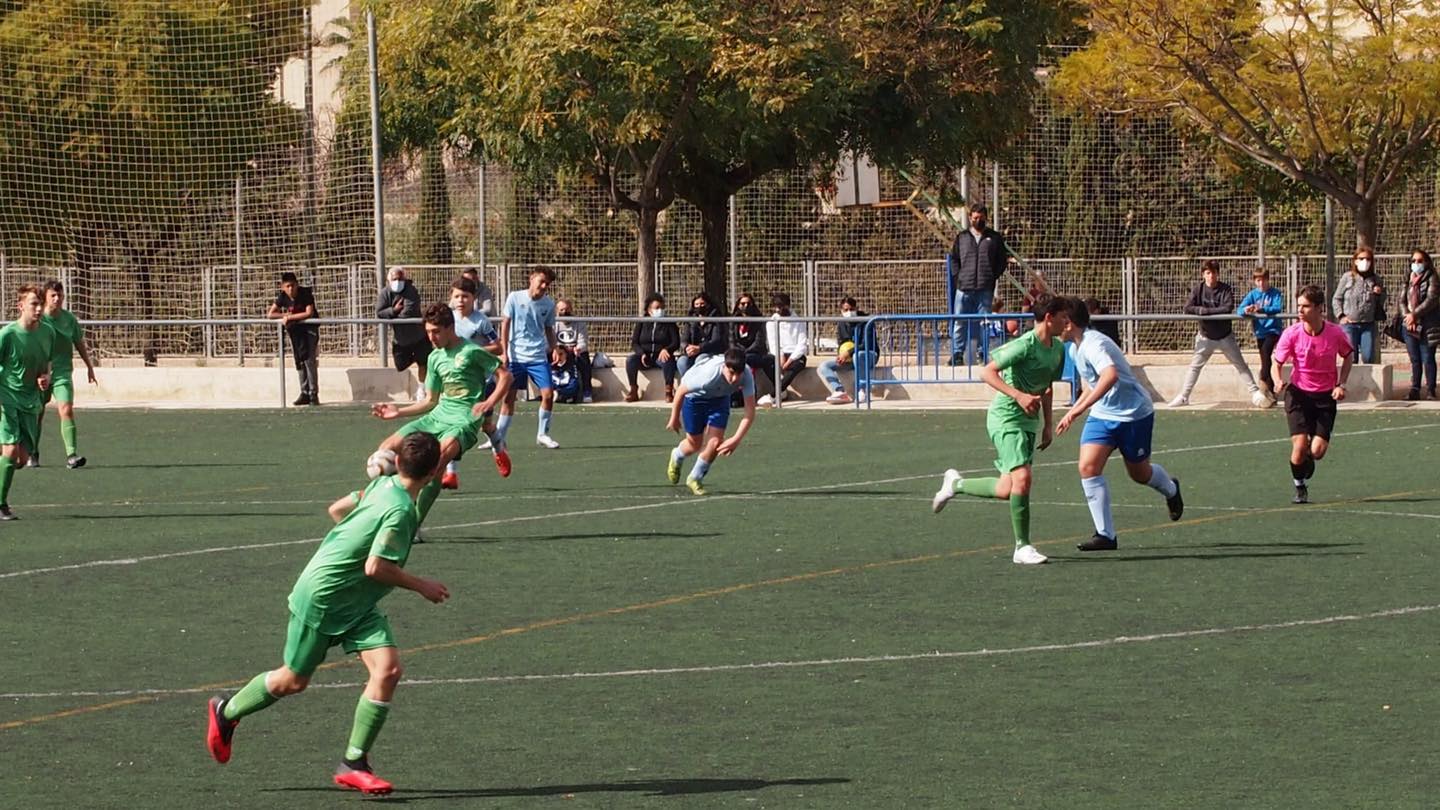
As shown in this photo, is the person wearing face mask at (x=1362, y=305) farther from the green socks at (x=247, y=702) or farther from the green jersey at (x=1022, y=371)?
the green socks at (x=247, y=702)

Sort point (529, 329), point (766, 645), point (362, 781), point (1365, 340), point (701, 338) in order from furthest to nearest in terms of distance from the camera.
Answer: point (701, 338) < point (1365, 340) < point (529, 329) < point (766, 645) < point (362, 781)

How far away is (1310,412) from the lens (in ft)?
55.1

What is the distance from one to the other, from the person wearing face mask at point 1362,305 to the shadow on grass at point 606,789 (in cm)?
2065

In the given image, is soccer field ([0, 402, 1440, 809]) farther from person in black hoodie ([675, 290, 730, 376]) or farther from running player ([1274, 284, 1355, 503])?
person in black hoodie ([675, 290, 730, 376])

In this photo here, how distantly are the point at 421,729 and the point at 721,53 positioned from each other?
2153cm

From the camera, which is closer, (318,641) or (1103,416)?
(318,641)

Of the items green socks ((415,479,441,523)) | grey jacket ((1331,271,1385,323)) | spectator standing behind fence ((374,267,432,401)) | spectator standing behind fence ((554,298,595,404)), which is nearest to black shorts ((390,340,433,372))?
spectator standing behind fence ((374,267,432,401))

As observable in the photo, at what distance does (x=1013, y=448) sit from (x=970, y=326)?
15049mm

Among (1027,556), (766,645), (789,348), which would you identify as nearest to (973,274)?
(789,348)

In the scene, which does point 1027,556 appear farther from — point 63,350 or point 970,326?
point 970,326

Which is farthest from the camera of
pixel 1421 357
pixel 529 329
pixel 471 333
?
pixel 1421 357

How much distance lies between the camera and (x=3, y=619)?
12250 millimetres

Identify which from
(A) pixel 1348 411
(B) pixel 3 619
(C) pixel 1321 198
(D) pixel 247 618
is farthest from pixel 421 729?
(C) pixel 1321 198

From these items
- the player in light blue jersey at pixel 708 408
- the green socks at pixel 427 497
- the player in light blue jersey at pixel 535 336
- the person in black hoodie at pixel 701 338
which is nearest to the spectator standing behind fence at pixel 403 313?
the person in black hoodie at pixel 701 338
